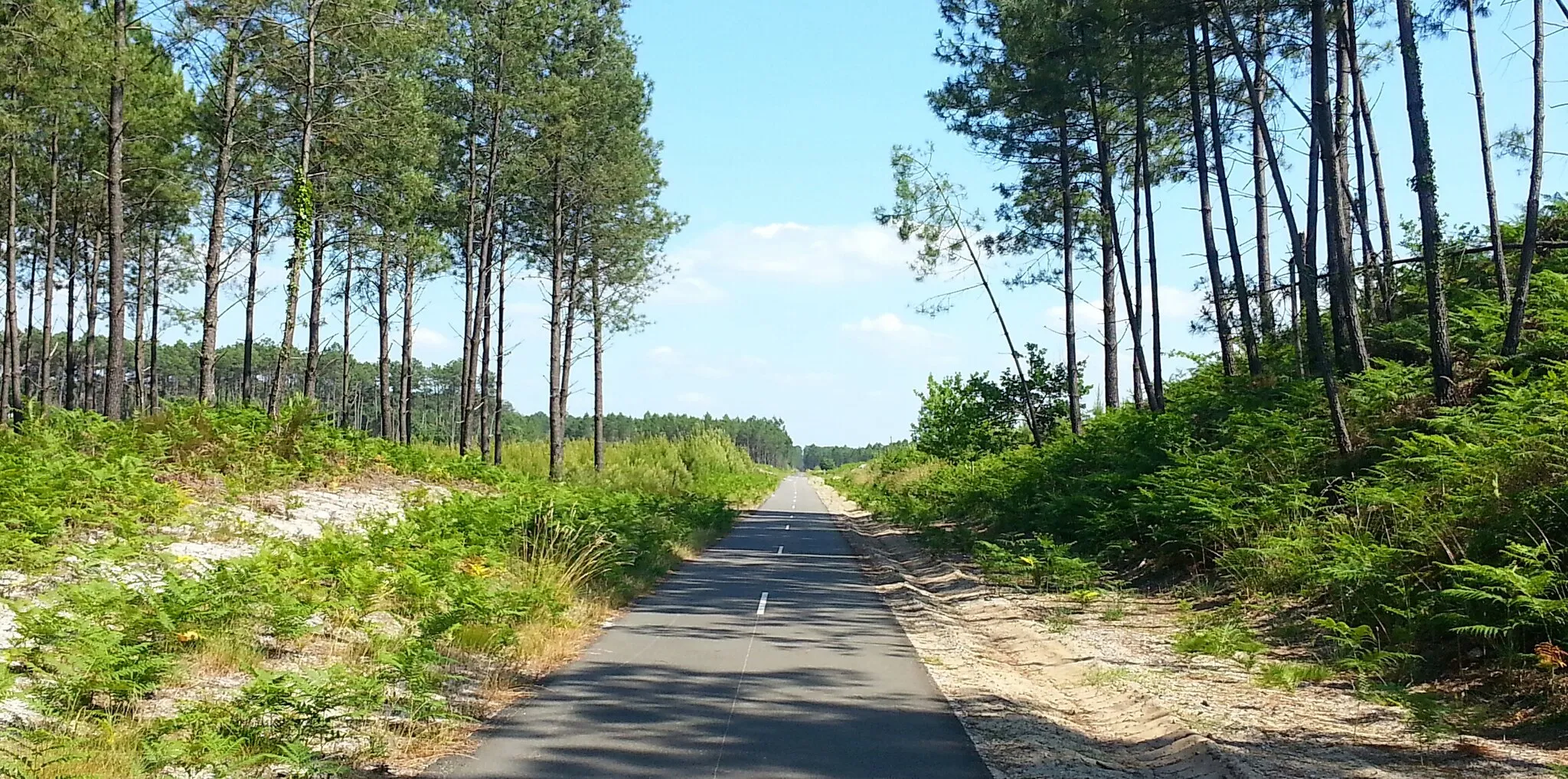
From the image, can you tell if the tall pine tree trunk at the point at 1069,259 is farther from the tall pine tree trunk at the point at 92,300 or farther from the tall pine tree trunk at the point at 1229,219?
the tall pine tree trunk at the point at 92,300

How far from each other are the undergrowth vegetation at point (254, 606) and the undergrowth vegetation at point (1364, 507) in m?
7.04

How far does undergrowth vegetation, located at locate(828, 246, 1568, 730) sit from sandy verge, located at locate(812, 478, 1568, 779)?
2.41ft

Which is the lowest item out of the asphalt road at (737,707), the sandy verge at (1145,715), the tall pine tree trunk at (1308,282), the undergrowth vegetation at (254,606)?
the sandy verge at (1145,715)

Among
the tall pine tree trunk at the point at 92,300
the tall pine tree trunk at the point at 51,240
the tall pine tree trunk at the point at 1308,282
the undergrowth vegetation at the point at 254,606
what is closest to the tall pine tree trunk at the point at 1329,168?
the tall pine tree trunk at the point at 1308,282

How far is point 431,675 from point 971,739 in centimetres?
406

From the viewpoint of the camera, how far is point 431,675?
8.07 m

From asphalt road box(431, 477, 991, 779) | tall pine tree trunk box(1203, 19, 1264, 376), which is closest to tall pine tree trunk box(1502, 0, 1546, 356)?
tall pine tree trunk box(1203, 19, 1264, 376)

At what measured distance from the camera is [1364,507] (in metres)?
12.9

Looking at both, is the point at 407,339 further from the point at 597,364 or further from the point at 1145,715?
the point at 1145,715

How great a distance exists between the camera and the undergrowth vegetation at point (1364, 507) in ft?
28.8

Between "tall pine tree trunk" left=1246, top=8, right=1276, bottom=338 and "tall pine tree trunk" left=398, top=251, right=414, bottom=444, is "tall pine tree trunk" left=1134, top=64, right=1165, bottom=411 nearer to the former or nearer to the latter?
"tall pine tree trunk" left=1246, top=8, right=1276, bottom=338

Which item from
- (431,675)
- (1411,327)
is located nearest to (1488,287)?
(1411,327)

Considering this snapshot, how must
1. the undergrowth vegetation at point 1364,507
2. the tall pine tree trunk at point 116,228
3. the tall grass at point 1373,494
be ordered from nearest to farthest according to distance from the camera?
the undergrowth vegetation at point 1364,507, the tall grass at point 1373,494, the tall pine tree trunk at point 116,228

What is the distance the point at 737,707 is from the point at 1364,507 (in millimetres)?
8911
